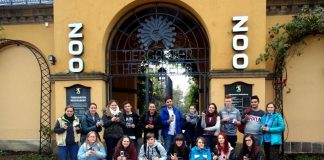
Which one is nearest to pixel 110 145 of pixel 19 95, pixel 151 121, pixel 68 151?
pixel 68 151

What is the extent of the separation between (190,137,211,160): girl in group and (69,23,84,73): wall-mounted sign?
4.71 meters

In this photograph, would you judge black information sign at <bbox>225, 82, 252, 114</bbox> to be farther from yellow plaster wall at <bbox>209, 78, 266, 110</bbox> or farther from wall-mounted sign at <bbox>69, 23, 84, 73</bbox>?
wall-mounted sign at <bbox>69, 23, 84, 73</bbox>

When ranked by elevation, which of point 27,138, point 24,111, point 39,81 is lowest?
point 27,138

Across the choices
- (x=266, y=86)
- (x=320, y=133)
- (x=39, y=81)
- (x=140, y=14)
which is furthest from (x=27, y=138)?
(x=320, y=133)

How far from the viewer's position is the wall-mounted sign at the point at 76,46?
38.9 feet

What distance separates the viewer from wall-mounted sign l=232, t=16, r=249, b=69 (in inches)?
439

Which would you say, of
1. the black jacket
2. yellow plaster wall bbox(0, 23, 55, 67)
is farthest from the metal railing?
the black jacket

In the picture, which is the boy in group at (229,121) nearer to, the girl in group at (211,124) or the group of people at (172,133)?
the group of people at (172,133)

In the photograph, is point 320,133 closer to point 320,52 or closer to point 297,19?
point 320,52

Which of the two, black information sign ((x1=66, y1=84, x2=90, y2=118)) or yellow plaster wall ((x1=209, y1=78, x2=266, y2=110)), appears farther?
black information sign ((x1=66, y1=84, x2=90, y2=118))

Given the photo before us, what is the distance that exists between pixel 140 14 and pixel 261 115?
5114 millimetres

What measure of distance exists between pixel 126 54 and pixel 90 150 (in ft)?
16.4

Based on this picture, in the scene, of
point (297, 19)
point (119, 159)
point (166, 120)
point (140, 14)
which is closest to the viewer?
point (119, 159)

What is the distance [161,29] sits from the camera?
12156 mm
